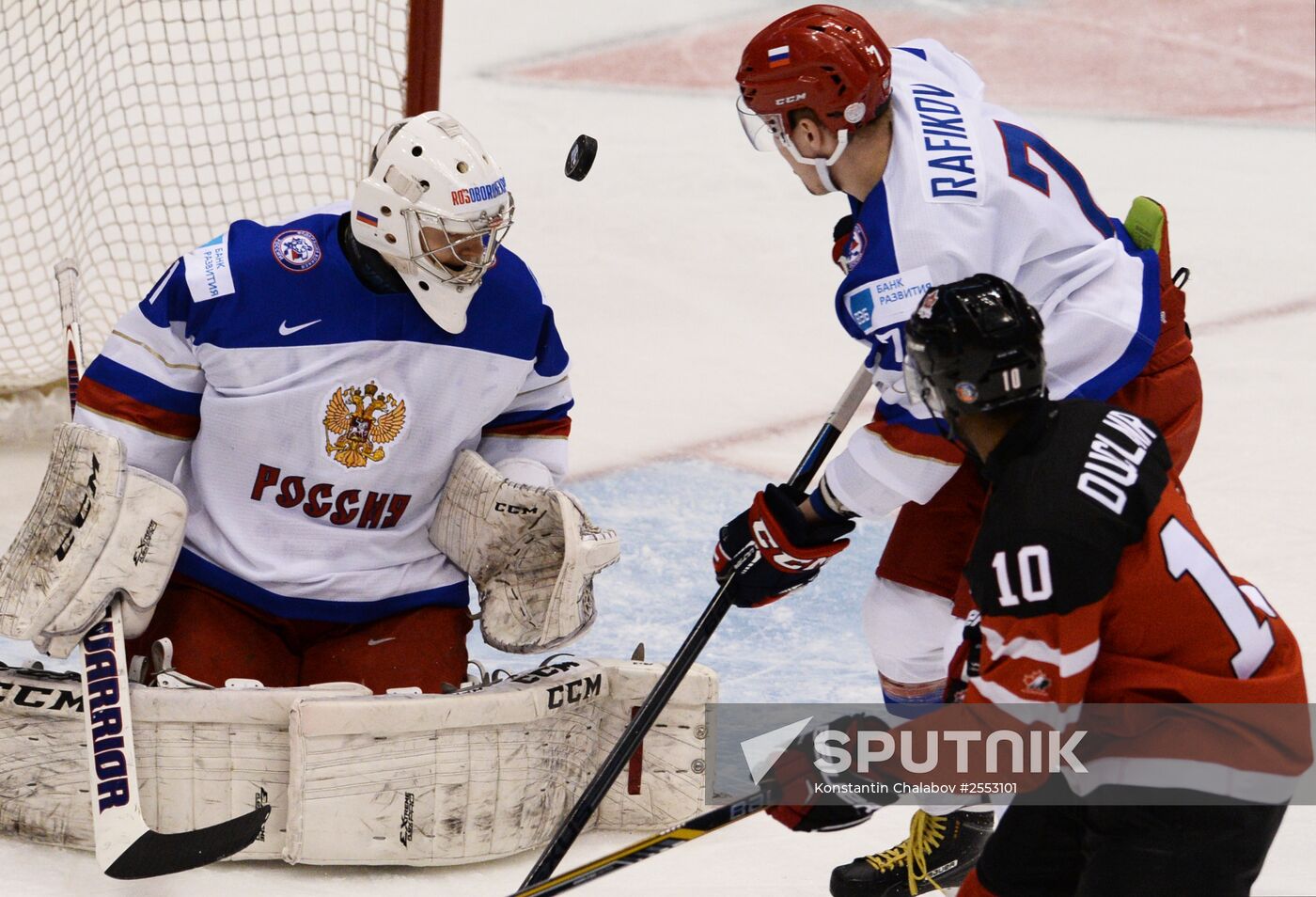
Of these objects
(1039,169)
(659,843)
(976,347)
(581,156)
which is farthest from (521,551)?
(976,347)

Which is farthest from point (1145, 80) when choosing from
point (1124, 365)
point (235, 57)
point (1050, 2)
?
point (1124, 365)

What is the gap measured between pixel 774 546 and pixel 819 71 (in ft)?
2.19

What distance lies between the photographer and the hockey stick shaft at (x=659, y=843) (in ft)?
7.64

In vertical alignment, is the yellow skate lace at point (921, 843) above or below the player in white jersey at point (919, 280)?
below

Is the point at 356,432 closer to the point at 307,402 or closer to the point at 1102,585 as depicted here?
the point at 307,402

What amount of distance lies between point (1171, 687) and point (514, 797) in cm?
116

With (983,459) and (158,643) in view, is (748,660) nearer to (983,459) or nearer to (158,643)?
(158,643)

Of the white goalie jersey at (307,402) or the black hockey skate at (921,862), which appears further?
the white goalie jersey at (307,402)

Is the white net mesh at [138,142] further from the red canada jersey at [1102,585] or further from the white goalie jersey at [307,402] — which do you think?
the red canada jersey at [1102,585]

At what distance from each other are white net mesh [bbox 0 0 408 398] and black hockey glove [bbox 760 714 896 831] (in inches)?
99.0

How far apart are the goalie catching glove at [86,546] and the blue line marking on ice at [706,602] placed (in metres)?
0.87

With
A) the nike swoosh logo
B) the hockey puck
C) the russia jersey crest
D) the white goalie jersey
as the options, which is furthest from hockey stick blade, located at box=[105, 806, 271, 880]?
the hockey puck

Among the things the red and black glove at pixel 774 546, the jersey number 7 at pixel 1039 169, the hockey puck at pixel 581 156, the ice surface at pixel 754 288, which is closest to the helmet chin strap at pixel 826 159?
the jersey number 7 at pixel 1039 169

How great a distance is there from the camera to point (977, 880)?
2162mm
